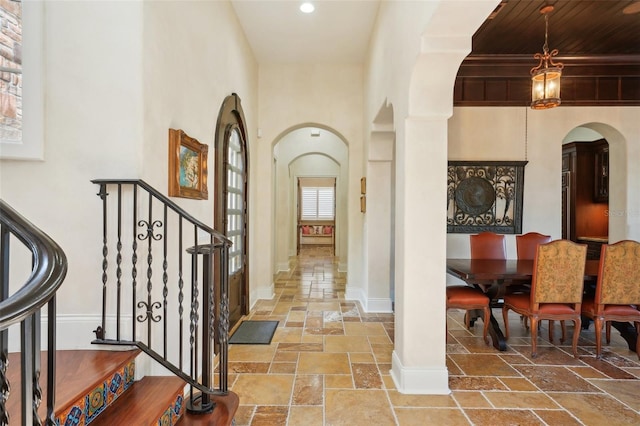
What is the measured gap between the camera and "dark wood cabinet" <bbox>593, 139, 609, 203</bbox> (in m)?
5.91

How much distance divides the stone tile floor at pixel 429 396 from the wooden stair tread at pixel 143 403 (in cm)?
57

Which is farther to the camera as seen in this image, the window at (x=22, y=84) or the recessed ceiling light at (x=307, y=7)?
the recessed ceiling light at (x=307, y=7)

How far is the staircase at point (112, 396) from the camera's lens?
1509 mm

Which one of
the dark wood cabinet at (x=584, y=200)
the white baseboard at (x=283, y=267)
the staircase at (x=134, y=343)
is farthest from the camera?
the white baseboard at (x=283, y=267)

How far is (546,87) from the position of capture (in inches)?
140

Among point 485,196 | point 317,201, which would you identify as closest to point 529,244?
point 485,196

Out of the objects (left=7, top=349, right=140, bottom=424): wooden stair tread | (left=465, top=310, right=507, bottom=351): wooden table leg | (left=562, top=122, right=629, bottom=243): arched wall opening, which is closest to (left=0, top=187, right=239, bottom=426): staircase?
(left=7, top=349, right=140, bottom=424): wooden stair tread

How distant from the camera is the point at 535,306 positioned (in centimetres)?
324

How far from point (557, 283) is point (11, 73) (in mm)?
4284

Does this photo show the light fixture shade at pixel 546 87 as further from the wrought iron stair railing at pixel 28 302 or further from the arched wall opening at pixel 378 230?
the wrought iron stair railing at pixel 28 302

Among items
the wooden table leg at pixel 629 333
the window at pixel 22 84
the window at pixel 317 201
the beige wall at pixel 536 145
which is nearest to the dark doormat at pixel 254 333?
the window at pixel 22 84

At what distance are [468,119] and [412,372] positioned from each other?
3.76m

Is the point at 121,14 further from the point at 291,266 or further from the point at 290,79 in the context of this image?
the point at 291,266

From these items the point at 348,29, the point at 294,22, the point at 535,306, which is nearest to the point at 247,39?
the point at 294,22
